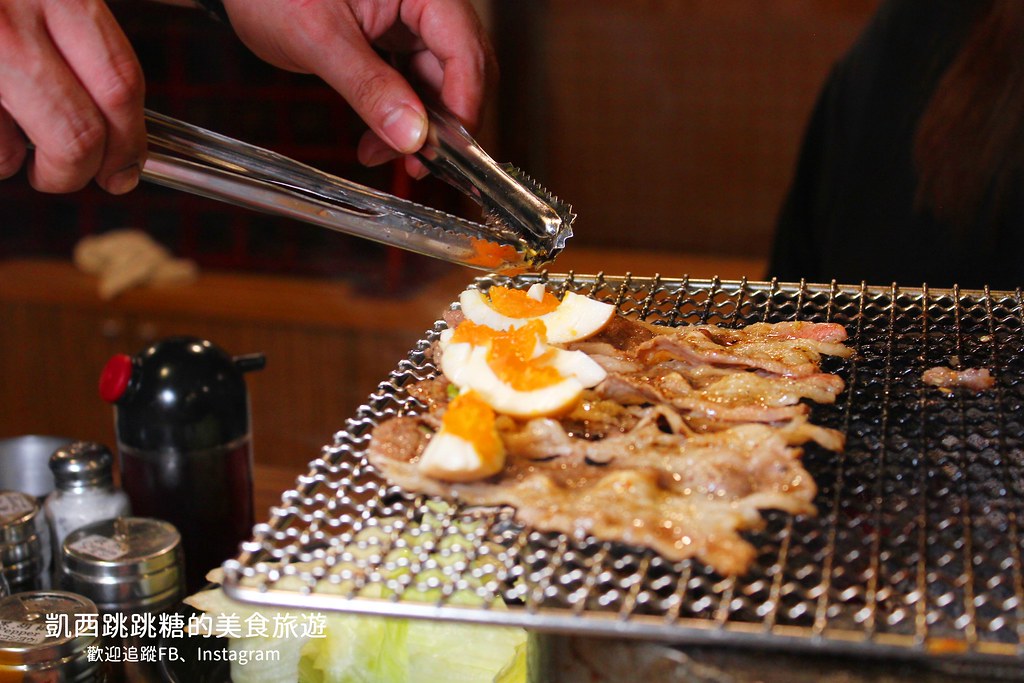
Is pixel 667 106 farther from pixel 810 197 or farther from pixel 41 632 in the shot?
pixel 41 632

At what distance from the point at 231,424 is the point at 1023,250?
94.7 inches

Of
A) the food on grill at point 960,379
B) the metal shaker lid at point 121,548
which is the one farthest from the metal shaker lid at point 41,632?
the food on grill at point 960,379

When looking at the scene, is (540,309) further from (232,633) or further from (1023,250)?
(1023,250)

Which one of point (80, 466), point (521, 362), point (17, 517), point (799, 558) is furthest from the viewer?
point (80, 466)

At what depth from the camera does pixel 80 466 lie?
2.49 m

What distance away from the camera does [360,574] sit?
1.29 metres

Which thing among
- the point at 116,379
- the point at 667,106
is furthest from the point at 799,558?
the point at 667,106

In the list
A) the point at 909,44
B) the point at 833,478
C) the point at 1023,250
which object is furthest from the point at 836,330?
the point at 909,44

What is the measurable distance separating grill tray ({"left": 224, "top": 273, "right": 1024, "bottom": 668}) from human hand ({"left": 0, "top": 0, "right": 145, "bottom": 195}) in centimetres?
70

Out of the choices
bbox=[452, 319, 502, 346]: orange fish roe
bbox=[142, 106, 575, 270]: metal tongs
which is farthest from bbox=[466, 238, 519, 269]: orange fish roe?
bbox=[452, 319, 502, 346]: orange fish roe

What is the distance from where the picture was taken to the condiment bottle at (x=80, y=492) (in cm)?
249

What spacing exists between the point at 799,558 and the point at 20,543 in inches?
72.4

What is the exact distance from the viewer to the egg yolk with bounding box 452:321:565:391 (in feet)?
5.64

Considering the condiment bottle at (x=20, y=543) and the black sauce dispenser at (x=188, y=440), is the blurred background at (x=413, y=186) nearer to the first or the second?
the black sauce dispenser at (x=188, y=440)
